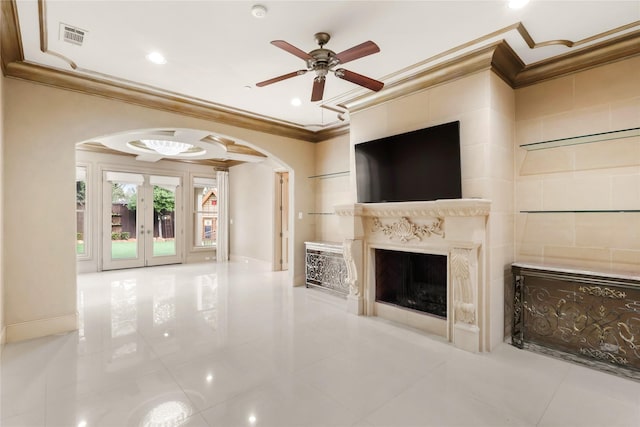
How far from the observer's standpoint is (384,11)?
245 centimetres

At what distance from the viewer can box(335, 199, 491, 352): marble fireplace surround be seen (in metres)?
2.99

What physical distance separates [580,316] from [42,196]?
18.8 ft

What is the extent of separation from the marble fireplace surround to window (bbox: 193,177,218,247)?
6.01 meters

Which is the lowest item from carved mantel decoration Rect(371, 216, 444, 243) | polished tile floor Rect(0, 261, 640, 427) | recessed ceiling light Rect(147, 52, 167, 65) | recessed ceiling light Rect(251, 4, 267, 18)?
polished tile floor Rect(0, 261, 640, 427)

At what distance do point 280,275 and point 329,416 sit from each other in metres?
4.84

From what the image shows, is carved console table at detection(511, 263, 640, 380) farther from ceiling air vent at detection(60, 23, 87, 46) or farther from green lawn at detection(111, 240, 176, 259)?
green lawn at detection(111, 240, 176, 259)

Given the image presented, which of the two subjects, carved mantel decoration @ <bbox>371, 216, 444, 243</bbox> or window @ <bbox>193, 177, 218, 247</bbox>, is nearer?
carved mantel decoration @ <bbox>371, 216, 444, 243</bbox>

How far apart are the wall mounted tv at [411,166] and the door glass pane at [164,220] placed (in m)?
6.19

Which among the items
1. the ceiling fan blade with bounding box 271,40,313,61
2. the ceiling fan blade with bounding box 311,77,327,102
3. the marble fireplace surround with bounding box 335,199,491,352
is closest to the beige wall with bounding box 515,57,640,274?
the marble fireplace surround with bounding box 335,199,491,352

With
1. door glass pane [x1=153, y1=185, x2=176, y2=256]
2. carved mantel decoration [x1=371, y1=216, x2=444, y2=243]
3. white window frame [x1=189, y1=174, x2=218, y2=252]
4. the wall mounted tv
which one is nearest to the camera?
the wall mounted tv

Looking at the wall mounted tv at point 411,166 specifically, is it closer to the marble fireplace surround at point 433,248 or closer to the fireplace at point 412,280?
the marble fireplace surround at point 433,248

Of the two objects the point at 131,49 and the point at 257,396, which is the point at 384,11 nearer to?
the point at 131,49

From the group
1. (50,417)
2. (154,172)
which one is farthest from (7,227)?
(154,172)

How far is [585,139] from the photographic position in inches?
115
